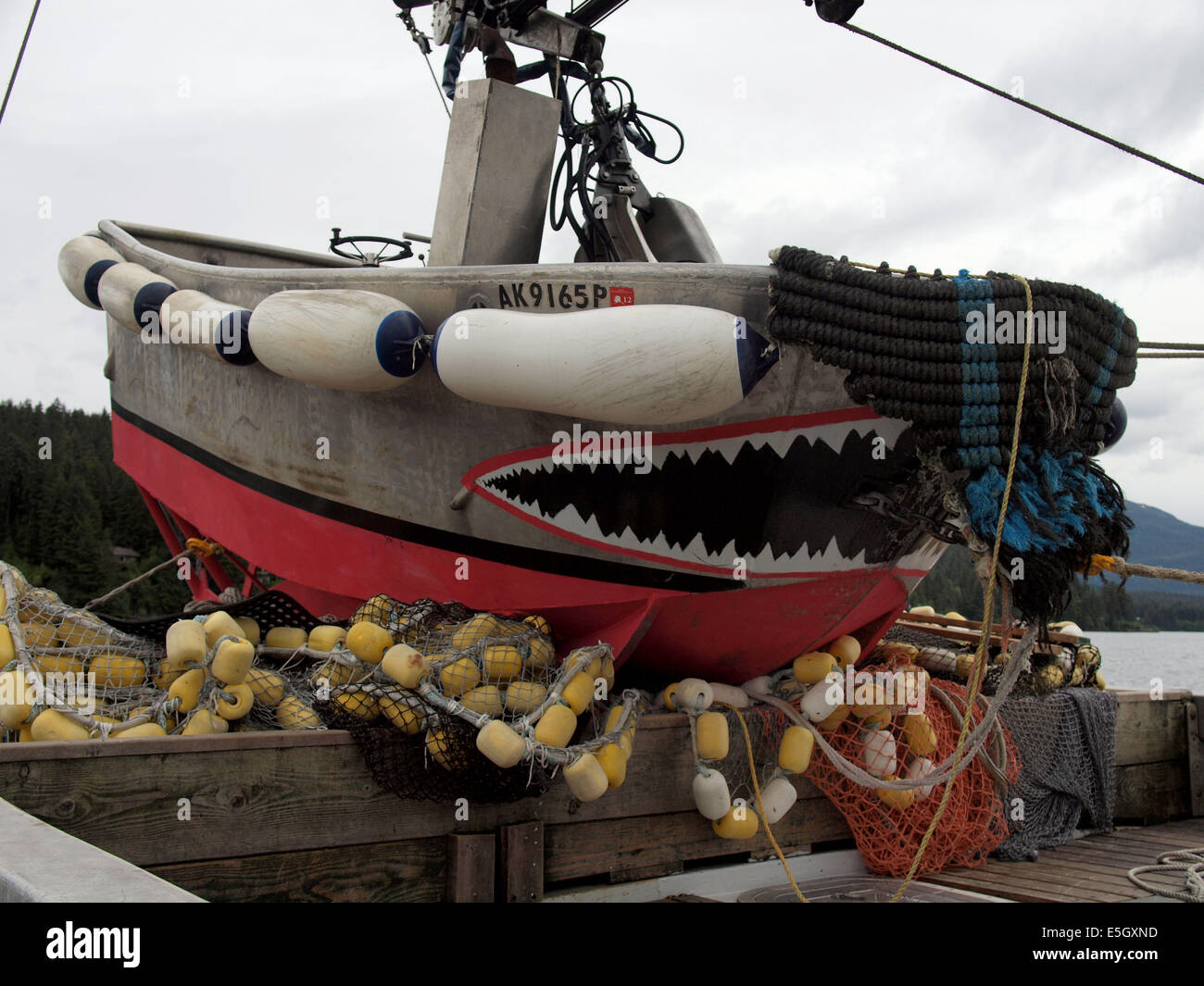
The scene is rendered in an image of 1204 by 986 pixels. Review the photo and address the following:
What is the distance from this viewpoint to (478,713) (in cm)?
321

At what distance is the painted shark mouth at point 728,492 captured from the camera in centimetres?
365

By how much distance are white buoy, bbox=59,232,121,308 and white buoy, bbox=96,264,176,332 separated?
0.24 ft

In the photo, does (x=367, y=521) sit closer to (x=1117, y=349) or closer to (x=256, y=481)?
(x=256, y=481)

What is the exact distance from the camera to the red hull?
3.92m

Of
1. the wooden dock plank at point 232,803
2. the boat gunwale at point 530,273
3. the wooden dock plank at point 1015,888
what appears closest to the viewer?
the wooden dock plank at point 232,803

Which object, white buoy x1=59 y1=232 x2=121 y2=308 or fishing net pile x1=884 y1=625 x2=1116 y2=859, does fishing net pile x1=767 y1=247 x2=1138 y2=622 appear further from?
white buoy x1=59 y1=232 x2=121 y2=308

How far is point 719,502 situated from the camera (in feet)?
12.3

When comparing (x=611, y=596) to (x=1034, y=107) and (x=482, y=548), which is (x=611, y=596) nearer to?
(x=482, y=548)

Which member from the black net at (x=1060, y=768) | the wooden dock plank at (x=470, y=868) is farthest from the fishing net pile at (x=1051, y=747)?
the wooden dock plank at (x=470, y=868)

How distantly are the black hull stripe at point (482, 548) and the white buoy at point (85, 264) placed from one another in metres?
1.10

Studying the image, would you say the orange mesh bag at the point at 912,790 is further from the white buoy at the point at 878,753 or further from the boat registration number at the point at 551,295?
the boat registration number at the point at 551,295

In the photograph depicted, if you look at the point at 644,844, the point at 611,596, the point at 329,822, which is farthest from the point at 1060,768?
the point at 329,822

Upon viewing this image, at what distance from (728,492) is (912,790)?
4.23 feet
